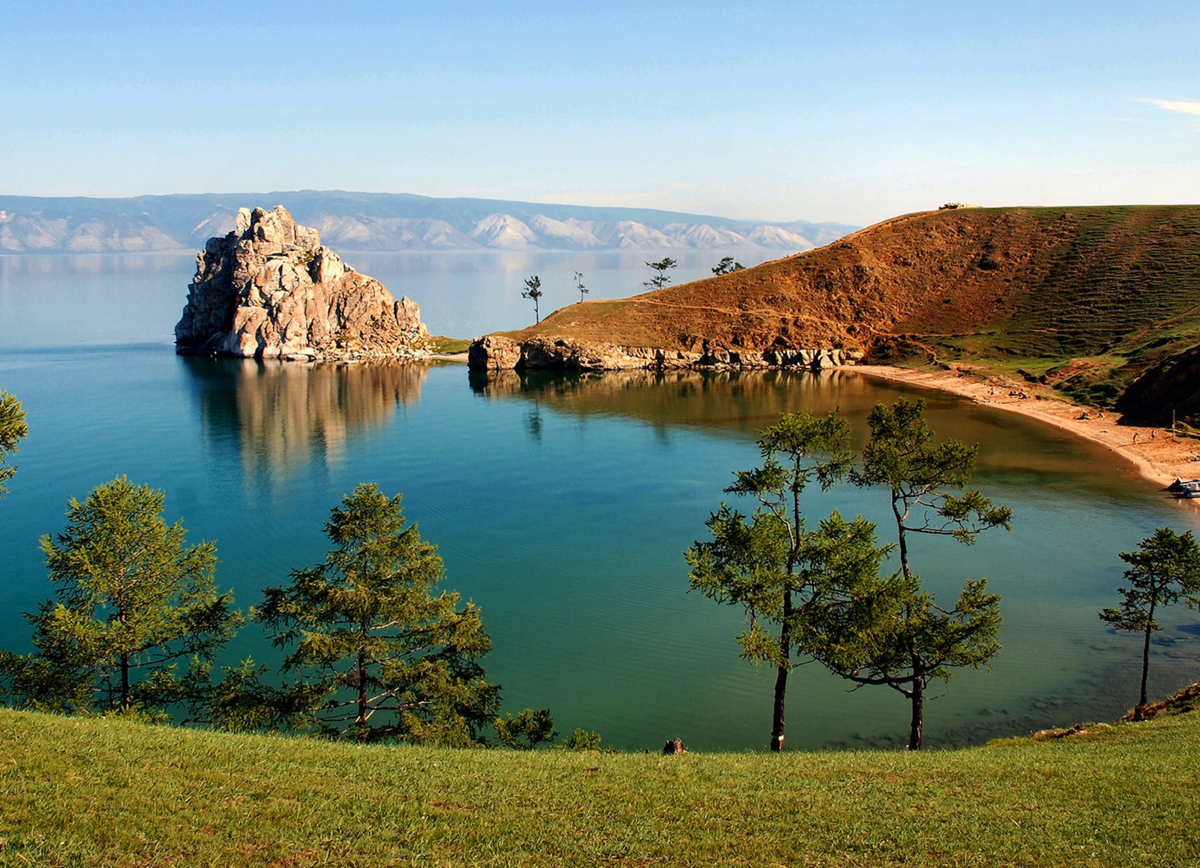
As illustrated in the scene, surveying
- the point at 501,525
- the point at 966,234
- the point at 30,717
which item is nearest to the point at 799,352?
the point at 966,234

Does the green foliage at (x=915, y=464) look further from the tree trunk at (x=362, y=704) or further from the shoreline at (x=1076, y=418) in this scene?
the shoreline at (x=1076, y=418)

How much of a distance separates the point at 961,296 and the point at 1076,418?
190 ft

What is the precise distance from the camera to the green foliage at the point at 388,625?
21516mm

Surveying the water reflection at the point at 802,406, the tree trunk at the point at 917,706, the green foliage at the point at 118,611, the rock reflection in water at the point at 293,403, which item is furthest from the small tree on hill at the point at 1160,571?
the rock reflection in water at the point at 293,403

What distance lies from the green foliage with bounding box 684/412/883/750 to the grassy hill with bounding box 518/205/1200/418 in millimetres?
88418

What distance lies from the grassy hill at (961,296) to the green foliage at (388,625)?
3758 inches

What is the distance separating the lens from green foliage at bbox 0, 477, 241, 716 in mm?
20781

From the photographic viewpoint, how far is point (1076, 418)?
78.7 metres

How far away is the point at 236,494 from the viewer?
55.9 metres

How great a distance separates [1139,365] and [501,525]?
73180 mm

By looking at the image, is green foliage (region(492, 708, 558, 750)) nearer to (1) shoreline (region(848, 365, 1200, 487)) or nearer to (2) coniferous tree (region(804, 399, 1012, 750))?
(2) coniferous tree (region(804, 399, 1012, 750))

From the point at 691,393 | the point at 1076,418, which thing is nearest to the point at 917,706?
the point at 1076,418

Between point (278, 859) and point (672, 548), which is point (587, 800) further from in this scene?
point (672, 548)

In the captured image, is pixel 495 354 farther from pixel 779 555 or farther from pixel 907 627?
pixel 907 627
